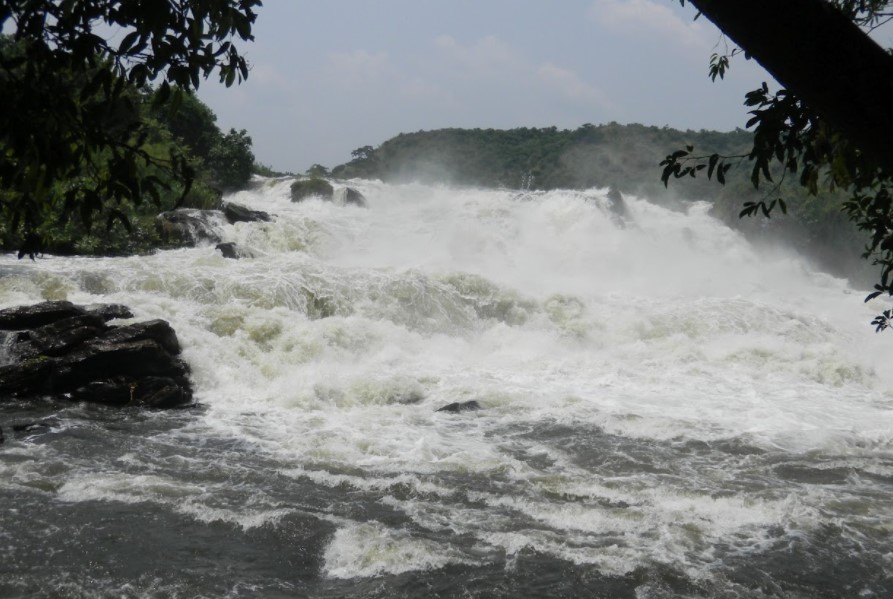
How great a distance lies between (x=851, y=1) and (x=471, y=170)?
5085 cm

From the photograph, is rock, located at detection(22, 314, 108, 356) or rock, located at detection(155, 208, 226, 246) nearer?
rock, located at detection(22, 314, 108, 356)

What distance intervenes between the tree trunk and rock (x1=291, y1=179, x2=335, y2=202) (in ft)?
77.2

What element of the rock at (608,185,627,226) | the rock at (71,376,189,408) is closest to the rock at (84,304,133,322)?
the rock at (71,376,189,408)

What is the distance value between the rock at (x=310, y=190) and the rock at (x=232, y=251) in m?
8.51

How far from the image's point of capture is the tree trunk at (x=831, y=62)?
1.58 m

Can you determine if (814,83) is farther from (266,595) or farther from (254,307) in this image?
(254,307)

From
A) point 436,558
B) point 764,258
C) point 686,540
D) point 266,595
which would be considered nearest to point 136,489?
point 266,595

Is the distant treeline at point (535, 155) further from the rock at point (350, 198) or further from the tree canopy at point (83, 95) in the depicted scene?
the tree canopy at point (83, 95)

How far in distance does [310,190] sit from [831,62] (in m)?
23.9

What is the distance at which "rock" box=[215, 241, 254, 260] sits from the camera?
15625mm


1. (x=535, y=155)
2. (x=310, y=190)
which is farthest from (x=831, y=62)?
(x=535, y=155)

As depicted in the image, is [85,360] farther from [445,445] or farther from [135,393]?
[445,445]

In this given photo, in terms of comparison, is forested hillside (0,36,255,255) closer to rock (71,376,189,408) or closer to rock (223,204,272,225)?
rock (71,376,189,408)

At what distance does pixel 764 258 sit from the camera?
2873cm
